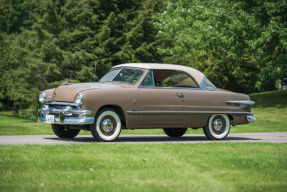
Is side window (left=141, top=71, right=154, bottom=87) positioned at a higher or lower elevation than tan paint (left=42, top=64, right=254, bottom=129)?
higher

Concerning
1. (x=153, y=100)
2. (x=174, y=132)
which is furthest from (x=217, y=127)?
(x=153, y=100)

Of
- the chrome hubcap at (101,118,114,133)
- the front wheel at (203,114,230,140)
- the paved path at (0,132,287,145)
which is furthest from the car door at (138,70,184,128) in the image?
the front wheel at (203,114,230,140)

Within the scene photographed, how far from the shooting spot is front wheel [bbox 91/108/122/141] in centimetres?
1052

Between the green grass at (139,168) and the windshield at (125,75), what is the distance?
234 centimetres

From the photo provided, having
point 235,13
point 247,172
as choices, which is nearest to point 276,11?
point 235,13

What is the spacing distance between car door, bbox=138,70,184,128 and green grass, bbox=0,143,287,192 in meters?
1.67

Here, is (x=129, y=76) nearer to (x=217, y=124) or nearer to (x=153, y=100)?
(x=153, y=100)

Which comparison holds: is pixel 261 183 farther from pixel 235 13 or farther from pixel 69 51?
pixel 69 51

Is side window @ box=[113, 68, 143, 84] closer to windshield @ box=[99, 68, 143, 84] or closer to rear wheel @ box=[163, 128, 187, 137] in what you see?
windshield @ box=[99, 68, 143, 84]

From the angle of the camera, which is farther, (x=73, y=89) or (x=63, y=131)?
(x=63, y=131)

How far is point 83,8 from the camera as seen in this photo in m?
37.7

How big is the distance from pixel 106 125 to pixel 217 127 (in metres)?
3.32

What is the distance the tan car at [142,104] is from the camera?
34.2 feet

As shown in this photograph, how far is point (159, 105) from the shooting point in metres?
11.3
